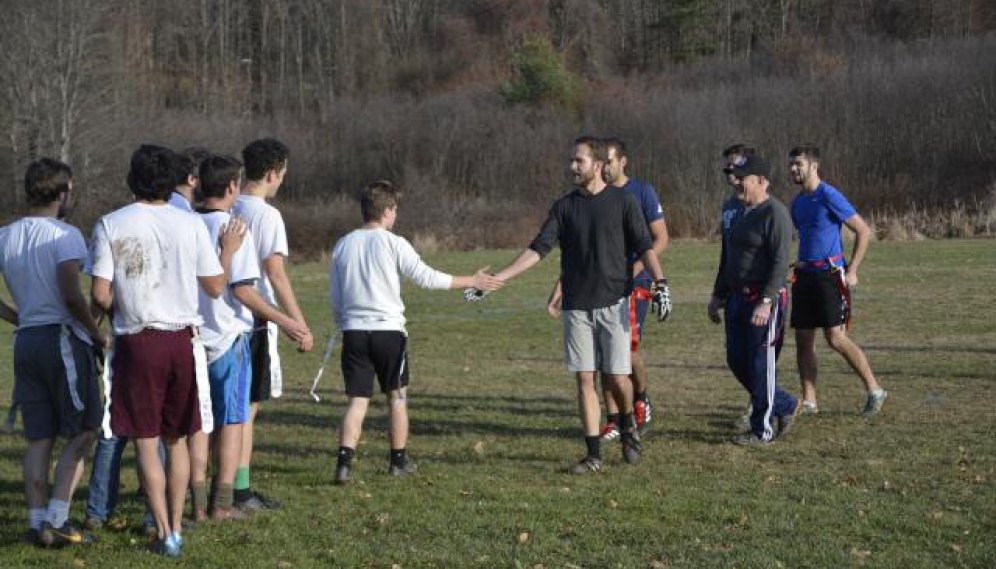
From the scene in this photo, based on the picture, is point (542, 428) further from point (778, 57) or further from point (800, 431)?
point (778, 57)

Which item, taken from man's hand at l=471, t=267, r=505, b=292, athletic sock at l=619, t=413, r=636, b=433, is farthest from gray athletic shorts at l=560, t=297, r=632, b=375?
man's hand at l=471, t=267, r=505, b=292

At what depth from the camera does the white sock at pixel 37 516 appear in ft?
22.0

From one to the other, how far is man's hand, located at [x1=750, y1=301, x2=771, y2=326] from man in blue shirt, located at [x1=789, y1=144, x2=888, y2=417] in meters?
1.23

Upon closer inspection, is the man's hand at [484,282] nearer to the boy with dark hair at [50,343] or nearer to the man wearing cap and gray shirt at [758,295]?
the man wearing cap and gray shirt at [758,295]

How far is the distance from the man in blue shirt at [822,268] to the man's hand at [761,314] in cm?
123

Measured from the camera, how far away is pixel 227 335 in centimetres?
706

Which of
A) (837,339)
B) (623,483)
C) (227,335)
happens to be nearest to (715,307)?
(837,339)

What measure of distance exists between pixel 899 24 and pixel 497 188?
28.5 metres

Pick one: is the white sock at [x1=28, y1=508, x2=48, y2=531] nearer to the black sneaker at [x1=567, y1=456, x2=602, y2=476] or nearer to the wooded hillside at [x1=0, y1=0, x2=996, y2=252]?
the black sneaker at [x1=567, y1=456, x2=602, y2=476]

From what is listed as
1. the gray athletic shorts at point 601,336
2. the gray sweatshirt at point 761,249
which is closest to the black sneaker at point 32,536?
the gray athletic shorts at point 601,336

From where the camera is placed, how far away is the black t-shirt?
8.55m

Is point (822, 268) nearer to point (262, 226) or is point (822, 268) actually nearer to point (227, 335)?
point (262, 226)

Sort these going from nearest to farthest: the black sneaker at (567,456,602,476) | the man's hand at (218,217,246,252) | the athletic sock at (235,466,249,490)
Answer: the man's hand at (218,217,246,252), the athletic sock at (235,466,249,490), the black sneaker at (567,456,602,476)

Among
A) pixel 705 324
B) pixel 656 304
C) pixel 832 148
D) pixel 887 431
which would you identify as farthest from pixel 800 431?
pixel 832 148
